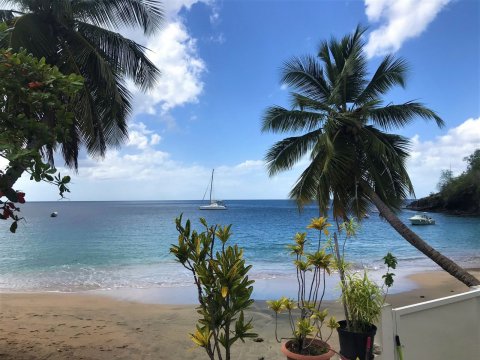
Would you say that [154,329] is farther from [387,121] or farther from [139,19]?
[387,121]

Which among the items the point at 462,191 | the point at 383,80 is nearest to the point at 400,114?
the point at 383,80

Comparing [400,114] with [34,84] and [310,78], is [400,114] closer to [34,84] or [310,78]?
[310,78]

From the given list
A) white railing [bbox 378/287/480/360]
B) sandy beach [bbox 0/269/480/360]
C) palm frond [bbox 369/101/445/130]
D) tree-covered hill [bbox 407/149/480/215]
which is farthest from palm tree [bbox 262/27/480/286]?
tree-covered hill [bbox 407/149/480/215]

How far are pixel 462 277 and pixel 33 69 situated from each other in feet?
25.9

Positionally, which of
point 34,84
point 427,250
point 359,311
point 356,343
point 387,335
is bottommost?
point 356,343

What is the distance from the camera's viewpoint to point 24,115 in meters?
2.75

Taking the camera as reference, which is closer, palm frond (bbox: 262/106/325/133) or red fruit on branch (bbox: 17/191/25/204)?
red fruit on branch (bbox: 17/191/25/204)

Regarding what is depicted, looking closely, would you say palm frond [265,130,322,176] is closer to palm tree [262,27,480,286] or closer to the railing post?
palm tree [262,27,480,286]

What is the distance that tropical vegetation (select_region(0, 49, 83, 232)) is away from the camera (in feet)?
7.84

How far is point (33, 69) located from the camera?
281cm

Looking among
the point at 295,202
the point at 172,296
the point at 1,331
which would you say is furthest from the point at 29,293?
the point at 295,202

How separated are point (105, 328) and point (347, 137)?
7.40 metres

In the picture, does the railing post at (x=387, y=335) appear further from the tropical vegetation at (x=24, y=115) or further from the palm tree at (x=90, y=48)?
the palm tree at (x=90, y=48)

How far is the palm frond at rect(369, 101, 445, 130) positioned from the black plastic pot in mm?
6967
